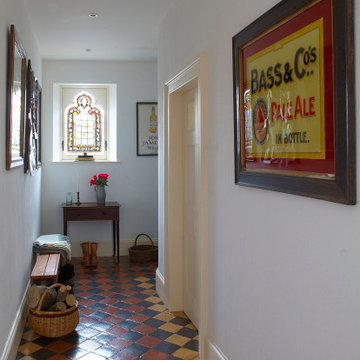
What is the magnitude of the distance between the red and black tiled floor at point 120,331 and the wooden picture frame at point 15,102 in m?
1.35

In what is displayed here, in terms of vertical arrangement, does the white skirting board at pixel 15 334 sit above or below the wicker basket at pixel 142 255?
below

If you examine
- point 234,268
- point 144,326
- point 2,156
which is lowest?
point 144,326

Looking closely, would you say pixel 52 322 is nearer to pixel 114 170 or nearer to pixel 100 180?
pixel 100 180

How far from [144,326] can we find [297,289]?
2.13 meters

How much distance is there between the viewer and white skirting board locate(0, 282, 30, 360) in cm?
279

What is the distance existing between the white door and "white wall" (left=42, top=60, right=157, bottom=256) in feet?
8.29

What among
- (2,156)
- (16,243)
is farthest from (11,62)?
(16,243)

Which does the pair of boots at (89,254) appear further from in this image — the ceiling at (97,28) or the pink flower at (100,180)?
the ceiling at (97,28)

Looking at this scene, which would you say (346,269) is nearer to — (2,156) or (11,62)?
(2,156)

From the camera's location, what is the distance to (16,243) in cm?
337

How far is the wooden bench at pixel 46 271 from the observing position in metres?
3.68

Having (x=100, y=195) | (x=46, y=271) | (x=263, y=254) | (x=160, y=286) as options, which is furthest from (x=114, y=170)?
(x=263, y=254)

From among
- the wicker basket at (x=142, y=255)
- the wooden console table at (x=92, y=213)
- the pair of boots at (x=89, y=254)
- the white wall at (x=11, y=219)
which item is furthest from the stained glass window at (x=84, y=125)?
the white wall at (x=11, y=219)

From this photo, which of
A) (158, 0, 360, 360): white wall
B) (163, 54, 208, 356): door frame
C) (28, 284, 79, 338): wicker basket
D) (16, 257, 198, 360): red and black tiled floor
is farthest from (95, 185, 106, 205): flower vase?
(158, 0, 360, 360): white wall
